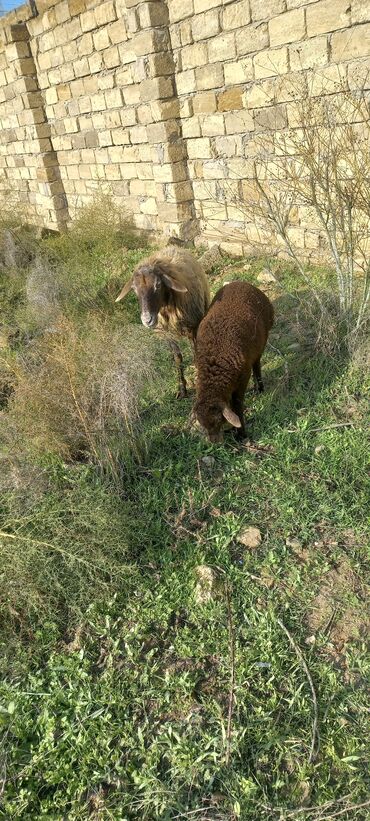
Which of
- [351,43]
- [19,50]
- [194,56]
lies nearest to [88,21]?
[19,50]

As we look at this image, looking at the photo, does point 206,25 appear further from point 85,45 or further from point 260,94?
point 85,45

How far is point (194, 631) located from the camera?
2.73 meters

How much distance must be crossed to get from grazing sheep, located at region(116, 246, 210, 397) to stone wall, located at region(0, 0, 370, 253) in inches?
97.9

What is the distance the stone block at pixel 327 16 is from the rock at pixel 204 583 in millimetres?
5476

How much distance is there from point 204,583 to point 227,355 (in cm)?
166

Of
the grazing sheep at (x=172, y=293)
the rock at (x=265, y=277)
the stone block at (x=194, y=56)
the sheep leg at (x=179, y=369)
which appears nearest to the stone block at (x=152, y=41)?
the stone block at (x=194, y=56)

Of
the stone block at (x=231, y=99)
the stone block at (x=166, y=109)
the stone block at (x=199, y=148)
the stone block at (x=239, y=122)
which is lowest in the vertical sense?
the stone block at (x=199, y=148)

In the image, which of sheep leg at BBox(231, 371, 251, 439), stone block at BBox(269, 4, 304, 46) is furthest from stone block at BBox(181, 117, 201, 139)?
sheep leg at BBox(231, 371, 251, 439)

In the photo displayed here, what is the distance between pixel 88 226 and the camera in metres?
8.84

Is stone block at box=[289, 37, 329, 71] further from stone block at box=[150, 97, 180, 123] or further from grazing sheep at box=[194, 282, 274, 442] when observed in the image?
grazing sheep at box=[194, 282, 274, 442]

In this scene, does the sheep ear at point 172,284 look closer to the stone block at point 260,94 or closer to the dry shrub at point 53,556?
the dry shrub at point 53,556

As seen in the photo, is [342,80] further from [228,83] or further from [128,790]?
[128,790]

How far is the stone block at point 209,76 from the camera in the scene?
6586 mm

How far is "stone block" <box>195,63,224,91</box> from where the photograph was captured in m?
6.59
